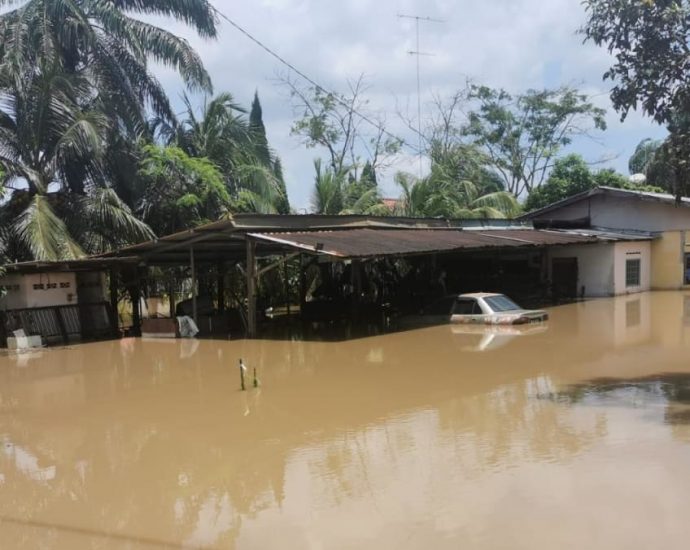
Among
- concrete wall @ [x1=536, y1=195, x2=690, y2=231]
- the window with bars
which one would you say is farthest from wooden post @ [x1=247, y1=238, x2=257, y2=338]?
concrete wall @ [x1=536, y1=195, x2=690, y2=231]

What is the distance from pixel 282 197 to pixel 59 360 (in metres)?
13.4

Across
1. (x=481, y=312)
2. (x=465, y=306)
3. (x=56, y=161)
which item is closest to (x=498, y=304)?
(x=481, y=312)

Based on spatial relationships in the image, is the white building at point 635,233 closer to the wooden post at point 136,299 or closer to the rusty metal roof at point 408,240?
the rusty metal roof at point 408,240

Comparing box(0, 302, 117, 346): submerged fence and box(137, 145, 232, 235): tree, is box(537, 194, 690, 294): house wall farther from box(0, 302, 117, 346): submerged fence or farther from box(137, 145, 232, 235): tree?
box(0, 302, 117, 346): submerged fence

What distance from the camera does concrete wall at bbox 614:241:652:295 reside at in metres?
27.0

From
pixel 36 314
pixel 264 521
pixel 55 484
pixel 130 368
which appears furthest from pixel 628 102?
pixel 36 314

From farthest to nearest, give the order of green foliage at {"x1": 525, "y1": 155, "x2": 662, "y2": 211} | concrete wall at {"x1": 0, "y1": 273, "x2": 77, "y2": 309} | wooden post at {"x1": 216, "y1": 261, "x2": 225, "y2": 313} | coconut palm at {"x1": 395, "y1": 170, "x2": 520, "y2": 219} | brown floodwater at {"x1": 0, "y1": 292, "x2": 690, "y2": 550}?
green foliage at {"x1": 525, "y1": 155, "x2": 662, "y2": 211}
coconut palm at {"x1": 395, "y1": 170, "x2": 520, "y2": 219}
wooden post at {"x1": 216, "y1": 261, "x2": 225, "y2": 313}
concrete wall at {"x1": 0, "y1": 273, "x2": 77, "y2": 309}
brown floodwater at {"x1": 0, "y1": 292, "x2": 690, "y2": 550}

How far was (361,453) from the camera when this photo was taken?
7148mm

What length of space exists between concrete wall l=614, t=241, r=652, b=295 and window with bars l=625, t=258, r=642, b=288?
0.14 m

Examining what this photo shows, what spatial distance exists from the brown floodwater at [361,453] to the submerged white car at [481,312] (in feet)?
12.5

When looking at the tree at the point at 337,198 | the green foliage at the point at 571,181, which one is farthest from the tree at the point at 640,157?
the tree at the point at 337,198

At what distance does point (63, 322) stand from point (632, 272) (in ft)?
73.0

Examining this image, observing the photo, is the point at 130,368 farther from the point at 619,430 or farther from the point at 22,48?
the point at 22,48

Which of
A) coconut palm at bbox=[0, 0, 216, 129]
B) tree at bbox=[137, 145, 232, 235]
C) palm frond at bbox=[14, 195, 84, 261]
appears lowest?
palm frond at bbox=[14, 195, 84, 261]
